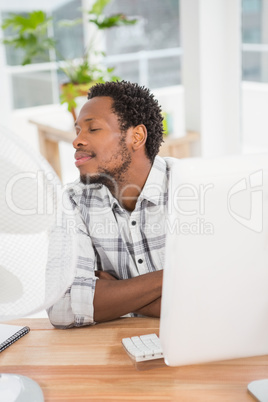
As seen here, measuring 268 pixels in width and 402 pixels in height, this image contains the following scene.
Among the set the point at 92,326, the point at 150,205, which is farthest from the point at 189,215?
the point at 150,205

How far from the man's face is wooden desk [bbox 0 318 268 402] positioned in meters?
0.46

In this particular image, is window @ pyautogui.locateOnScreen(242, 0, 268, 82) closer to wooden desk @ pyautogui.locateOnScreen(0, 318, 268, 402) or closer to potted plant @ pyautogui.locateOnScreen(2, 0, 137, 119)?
potted plant @ pyautogui.locateOnScreen(2, 0, 137, 119)

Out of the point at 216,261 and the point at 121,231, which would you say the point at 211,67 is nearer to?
the point at 121,231

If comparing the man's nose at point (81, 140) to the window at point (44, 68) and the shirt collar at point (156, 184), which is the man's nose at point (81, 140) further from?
the window at point (44, 68)

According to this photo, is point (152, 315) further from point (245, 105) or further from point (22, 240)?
point (245, 105)

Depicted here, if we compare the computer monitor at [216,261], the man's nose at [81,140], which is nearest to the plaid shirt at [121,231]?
the man's nose at [81,140]

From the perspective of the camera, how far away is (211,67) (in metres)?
3.27

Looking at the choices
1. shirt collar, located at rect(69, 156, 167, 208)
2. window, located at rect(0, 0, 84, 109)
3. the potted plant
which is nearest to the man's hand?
shirt collar, located at rect(69, 156, 167, 208)

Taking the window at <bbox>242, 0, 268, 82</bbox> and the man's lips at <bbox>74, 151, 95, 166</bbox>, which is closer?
the man's lips at <bbox>74, 151, 95, 166</bbox>

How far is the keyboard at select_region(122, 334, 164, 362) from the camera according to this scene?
980 mm

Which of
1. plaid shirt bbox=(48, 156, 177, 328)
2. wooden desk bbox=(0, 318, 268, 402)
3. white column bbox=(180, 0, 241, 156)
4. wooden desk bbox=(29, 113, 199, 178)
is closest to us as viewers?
wooden desk bbox=(0, 318, 268, 402)

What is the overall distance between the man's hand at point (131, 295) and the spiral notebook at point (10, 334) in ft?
0.58

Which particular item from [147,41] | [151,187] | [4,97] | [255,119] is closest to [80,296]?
[151,187]

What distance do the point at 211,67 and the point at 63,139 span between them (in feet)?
3.30
